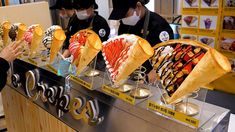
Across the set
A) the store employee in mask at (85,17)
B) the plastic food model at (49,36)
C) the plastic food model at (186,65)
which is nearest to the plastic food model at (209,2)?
the store employee in mask at (85,17)

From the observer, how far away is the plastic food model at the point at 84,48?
0.91m

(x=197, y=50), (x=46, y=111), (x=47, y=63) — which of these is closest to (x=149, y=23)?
(x=47, y=63)

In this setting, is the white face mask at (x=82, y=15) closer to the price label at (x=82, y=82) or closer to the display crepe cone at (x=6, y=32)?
the display crepe cone at (x=6, y=32)

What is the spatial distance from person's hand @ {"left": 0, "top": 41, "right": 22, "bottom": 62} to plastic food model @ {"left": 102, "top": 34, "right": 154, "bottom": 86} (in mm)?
632

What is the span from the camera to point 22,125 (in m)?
1.69

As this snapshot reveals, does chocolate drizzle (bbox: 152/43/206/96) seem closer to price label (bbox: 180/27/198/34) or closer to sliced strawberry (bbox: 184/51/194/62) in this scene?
sliced strawberry (bbox: 184/51/194/62)

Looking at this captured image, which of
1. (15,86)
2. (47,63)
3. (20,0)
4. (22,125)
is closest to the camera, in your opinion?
(47,63)

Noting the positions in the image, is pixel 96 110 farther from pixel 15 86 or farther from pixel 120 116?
pixel 15 86

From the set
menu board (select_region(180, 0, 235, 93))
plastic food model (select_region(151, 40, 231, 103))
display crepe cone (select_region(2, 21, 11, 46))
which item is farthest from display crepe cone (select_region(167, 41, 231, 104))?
menu board (select_region(180, 0, 235, 93))

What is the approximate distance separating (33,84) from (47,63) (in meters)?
0.15

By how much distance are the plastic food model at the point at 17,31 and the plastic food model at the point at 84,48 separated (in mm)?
460

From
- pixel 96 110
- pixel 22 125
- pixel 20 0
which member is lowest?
pixel 22 125

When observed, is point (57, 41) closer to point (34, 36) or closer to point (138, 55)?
point (34, 36)

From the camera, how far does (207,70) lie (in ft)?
1.92
